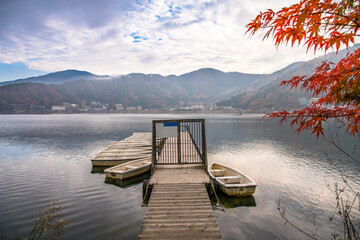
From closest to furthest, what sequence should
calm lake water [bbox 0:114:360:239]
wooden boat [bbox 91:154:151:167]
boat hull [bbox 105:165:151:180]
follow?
calm lake water [bbox 0:114:360:239] < boat hull [bbox 105:165:151:180] < wooden boat [bbox 91:154:151:167]

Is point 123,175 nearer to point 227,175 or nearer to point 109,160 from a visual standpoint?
point 109,160

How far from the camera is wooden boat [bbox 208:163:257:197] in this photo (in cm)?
1196

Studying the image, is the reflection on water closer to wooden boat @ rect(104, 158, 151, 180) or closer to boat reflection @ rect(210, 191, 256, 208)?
boat reflection @ rect(210, 191, 256, 208)

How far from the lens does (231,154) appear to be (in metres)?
29.3

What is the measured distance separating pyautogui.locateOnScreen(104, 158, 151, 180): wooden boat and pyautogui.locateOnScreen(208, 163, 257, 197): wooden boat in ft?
20.3

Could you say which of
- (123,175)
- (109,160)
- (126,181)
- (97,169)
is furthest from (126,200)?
(97,169)

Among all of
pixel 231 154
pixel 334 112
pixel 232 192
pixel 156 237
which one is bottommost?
pixel 231 154

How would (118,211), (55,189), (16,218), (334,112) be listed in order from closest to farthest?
(334,112)
(16,218)
(118,211)
(55,189)

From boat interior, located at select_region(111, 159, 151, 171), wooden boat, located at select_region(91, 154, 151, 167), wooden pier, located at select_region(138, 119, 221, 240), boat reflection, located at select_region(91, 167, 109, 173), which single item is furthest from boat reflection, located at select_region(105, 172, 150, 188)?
wooden pier, located at select_region(138, 119, 221, 240)

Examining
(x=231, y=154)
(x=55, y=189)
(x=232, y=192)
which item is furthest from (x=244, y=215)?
(x=231, y=154)

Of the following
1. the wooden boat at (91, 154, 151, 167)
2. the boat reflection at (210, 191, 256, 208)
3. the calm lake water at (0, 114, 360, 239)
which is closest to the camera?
the calm lake water at (0, 114, 360, 239)

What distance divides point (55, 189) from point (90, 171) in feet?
15.7

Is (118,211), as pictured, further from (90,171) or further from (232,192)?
(90,171)

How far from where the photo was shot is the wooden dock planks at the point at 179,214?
21.4 feet
